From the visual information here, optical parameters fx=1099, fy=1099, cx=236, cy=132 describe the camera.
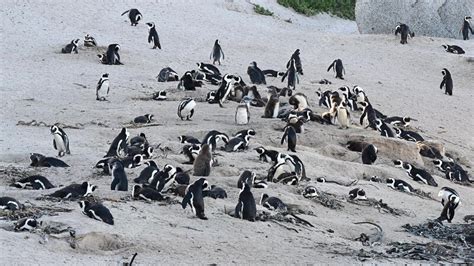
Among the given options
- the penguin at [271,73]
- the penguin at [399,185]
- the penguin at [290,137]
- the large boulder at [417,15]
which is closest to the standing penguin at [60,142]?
the penguin at [290,137]

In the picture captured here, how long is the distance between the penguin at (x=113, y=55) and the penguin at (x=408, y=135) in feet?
16.8

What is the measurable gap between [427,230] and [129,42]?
11.3 meters

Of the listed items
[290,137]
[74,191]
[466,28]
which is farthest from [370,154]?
[466,28]

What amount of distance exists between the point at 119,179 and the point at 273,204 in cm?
135

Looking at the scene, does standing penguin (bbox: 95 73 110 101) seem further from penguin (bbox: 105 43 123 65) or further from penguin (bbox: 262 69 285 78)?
penguin (bbox: 262 69 285 78)

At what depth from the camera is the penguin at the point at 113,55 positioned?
1800 centimetres

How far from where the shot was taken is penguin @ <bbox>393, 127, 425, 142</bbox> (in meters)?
15.1

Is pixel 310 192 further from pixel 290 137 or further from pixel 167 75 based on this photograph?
pixel 167 75

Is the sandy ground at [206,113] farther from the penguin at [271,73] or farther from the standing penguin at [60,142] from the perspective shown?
the penguin at [271,73]

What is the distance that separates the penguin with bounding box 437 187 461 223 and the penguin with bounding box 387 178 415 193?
0.46 meters

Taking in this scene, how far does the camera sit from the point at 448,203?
1062 centimetres

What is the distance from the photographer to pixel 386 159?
13.3 metres

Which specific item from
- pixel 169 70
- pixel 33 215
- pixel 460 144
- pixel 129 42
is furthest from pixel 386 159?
pixel 129 42

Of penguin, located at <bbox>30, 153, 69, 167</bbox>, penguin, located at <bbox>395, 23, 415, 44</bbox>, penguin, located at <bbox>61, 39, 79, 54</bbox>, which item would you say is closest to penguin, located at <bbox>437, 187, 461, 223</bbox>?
penguin, located at <bbox>30, 153, 69, 167</bbox>
